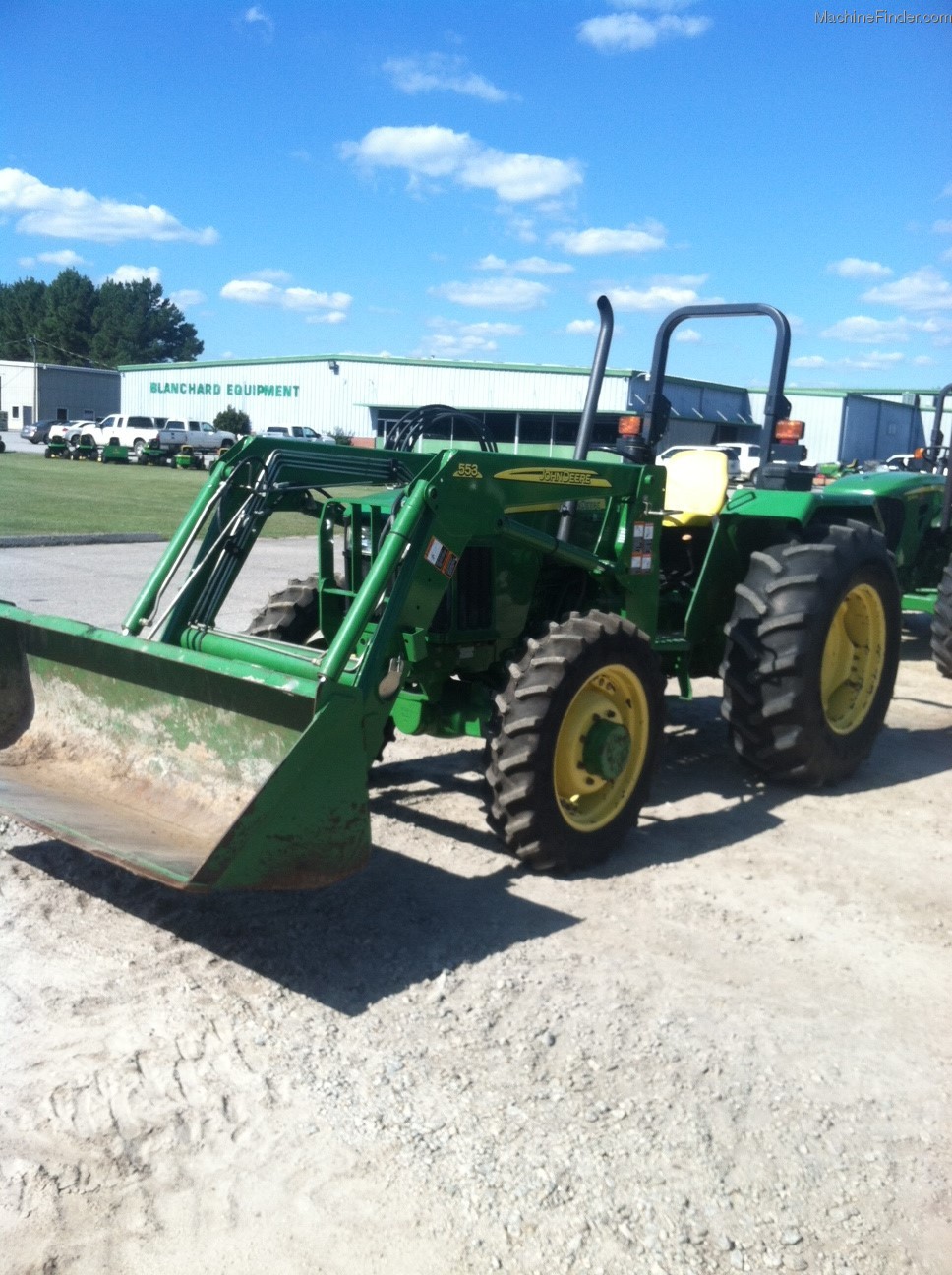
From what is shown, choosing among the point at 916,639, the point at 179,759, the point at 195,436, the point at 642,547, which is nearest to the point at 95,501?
the point at 916,639

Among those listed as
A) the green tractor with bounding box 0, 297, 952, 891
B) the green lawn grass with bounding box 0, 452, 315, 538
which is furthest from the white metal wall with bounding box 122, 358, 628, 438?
the green tractor with bounding box 0, 297, 952, 891

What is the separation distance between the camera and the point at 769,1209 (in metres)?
2.94

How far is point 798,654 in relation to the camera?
5992 millimetres

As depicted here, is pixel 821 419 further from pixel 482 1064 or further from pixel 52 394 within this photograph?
pixel 52 394

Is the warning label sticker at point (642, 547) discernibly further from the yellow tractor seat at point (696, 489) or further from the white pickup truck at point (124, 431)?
the white pickup truck at point (124, 431)

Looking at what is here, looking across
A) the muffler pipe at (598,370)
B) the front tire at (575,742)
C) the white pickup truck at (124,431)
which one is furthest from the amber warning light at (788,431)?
the white pickup truck at (124,431)

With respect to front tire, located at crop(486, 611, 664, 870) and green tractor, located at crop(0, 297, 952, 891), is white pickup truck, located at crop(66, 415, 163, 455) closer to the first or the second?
green tractor, located at crop(0, 297, 952, 891)

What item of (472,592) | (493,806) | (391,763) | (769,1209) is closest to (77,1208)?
(769,1209)

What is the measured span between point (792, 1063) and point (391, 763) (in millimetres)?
3274

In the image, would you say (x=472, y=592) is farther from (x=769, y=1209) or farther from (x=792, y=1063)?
(x=769, y=1209)

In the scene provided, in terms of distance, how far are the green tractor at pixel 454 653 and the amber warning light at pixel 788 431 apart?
2 cm

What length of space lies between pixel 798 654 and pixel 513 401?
44.6 m

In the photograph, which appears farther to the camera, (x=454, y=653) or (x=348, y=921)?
(x=454, y=653)

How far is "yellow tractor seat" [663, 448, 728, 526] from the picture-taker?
6.69 metres
